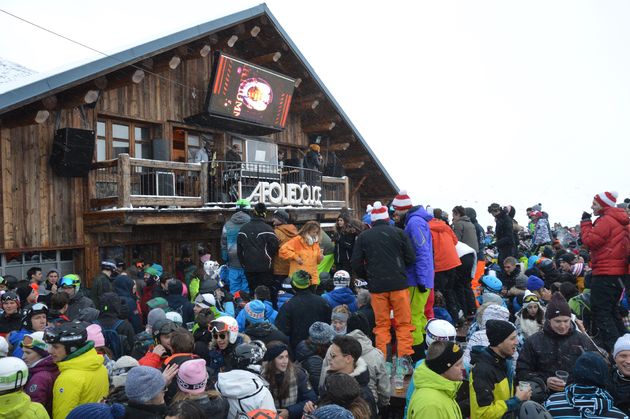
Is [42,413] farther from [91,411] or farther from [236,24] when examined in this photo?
[236,24]

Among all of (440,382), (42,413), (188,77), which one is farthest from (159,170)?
(440,382)

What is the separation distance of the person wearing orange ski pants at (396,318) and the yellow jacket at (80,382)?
2.98 m

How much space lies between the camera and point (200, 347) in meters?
4.68

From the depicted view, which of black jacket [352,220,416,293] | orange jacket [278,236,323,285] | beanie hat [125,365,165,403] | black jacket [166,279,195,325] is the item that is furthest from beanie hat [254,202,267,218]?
beanie hat [125,365,165,403]

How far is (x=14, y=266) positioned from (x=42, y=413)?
7.42 meters

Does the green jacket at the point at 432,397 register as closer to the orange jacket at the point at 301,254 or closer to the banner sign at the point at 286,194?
the orange jacket at the point at 301,254

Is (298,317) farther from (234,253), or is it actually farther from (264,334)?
(234,253)

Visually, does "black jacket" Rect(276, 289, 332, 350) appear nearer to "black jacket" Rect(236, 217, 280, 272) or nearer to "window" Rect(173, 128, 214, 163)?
"black jacket" Rect(236, 217, 280, 272)

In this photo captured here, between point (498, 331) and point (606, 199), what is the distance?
3.49 m

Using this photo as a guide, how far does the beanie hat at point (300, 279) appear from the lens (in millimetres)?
5488

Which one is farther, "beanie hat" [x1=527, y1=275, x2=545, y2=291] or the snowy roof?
the snowy roof

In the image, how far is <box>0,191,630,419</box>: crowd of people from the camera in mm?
3293

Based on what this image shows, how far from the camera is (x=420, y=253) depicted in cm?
594

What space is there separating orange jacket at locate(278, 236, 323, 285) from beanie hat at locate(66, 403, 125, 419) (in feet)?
14.9
